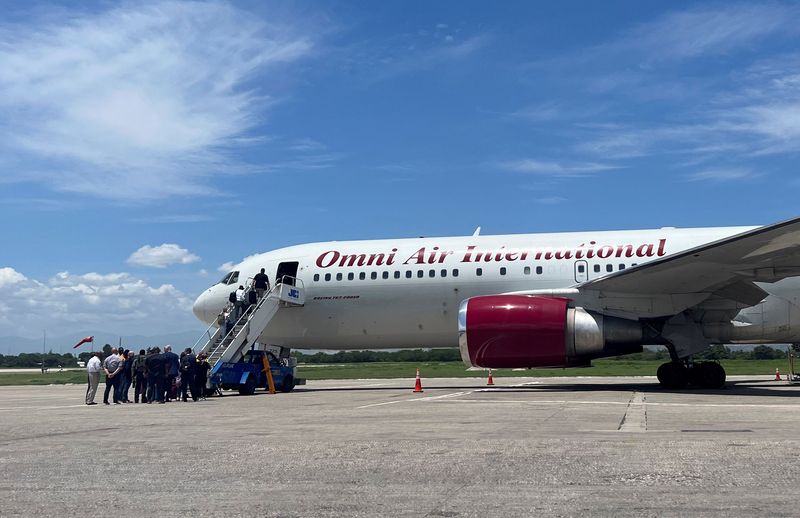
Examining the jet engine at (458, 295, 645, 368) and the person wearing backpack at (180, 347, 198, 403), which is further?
the person wearing backpack at (180, 347, 198, 403)

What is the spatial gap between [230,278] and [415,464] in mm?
18078

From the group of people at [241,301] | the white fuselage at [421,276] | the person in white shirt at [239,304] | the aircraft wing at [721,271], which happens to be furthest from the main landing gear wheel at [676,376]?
the person in white shirt at [239,304]

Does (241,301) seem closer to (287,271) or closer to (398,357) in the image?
(287,271)

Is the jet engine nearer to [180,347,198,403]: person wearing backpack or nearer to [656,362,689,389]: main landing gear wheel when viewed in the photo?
[656,362,689,389]: main landing gear wheel

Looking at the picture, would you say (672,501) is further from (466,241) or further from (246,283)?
(246,283)

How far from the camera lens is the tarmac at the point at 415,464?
5742 millimetres

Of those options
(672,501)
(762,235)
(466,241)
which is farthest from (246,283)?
(672,501)

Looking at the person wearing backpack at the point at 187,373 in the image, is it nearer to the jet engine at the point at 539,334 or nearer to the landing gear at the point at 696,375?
the jet engine at the point at 539,334

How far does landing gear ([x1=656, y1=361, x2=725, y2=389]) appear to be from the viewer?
19.1 meters

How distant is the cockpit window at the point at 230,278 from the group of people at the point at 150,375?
4981mm

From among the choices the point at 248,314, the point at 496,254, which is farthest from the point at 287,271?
the point at 496,254

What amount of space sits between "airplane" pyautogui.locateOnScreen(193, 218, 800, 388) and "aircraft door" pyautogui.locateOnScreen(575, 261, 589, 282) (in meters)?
0.03

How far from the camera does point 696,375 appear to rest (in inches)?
760

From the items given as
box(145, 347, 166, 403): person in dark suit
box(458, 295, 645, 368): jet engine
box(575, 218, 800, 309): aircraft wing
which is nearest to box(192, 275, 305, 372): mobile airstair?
box(145, 347, 166, 403): person in dark suit
